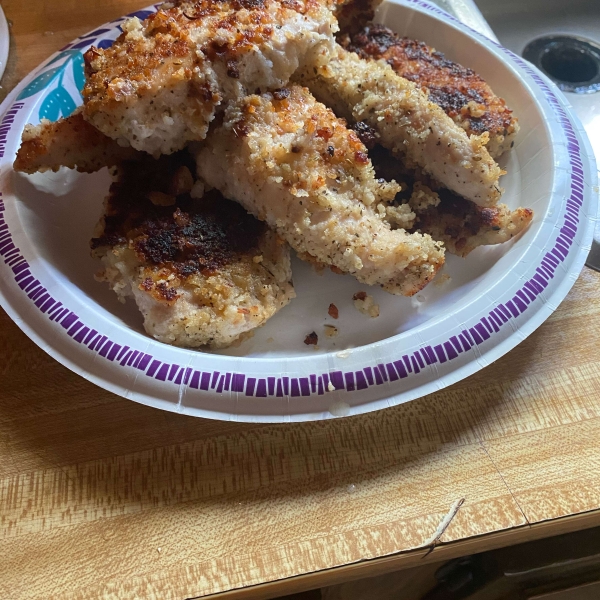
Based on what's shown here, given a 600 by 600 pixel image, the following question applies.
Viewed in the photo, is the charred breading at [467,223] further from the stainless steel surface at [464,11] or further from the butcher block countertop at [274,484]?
the stainless steel surface at [464,11]

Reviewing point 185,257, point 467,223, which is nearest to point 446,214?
point 467,223

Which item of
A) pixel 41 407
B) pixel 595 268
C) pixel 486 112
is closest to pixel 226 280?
pixel 41 407

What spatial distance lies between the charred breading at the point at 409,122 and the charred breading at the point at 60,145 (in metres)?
0.51

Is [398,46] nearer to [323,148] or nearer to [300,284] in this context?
[323,148]

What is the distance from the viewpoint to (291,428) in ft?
3.71

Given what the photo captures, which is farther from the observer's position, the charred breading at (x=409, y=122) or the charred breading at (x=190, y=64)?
the charred breading at (x=409, y=122)

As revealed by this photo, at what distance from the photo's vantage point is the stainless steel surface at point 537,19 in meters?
2.42

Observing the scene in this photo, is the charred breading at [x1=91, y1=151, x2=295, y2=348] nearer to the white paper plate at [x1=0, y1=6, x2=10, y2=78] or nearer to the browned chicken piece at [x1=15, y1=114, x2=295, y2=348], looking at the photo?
the browned chicken piece at [x1=15, y1=114, x2=295, y2=348]

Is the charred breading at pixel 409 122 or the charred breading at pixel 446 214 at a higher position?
the charred breading at pixel 409 122

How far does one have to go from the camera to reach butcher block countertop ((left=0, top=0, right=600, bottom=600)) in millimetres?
973

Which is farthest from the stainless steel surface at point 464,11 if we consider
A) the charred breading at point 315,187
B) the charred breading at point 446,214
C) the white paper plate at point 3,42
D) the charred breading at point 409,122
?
the white paper plate at point 3,42

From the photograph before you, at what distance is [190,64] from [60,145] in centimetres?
38

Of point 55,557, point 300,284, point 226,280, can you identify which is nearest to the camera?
point 55,557

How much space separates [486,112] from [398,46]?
1.16ft
